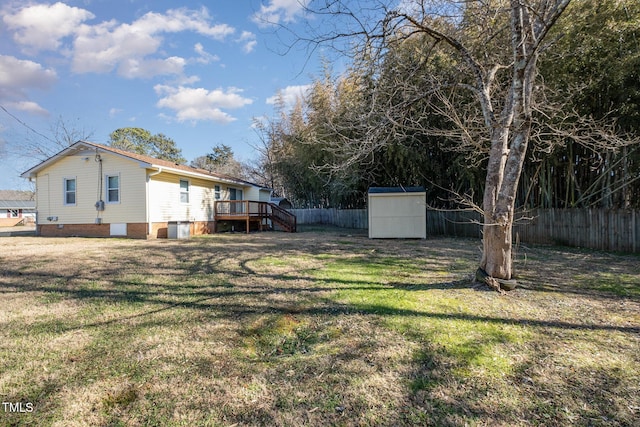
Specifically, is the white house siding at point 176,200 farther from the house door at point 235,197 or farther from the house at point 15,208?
the house at point 15,208

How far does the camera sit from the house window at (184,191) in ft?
40.0

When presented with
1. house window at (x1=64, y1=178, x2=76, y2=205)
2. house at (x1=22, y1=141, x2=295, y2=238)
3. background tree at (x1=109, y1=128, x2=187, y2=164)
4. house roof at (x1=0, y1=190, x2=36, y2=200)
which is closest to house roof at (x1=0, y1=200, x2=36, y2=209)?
house roof at (x1=0, y1=190, x2=36, y2=200)

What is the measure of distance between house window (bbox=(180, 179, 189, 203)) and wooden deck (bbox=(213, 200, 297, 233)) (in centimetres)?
138

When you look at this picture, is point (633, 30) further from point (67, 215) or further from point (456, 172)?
point (67, 215)

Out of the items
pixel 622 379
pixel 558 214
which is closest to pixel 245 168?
pixel 558 214

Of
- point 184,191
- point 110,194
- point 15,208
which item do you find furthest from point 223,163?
point 110,194

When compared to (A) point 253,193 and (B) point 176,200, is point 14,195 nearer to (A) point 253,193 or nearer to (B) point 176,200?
(A) point 253,193

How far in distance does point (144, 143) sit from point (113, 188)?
25.3 m

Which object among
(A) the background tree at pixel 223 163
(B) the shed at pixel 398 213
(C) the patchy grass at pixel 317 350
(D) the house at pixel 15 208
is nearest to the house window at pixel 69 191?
(C) the patchy grass at pixel 317 350

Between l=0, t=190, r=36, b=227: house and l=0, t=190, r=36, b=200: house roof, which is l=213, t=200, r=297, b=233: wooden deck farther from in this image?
l=0, t=190, r=36, b=200: house roof

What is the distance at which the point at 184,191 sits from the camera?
12.3 metres

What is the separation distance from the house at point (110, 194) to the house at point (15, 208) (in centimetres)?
2588

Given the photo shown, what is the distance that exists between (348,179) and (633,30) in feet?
34.7

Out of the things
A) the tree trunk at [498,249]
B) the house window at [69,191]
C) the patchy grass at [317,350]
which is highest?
the house window at [69,191]
